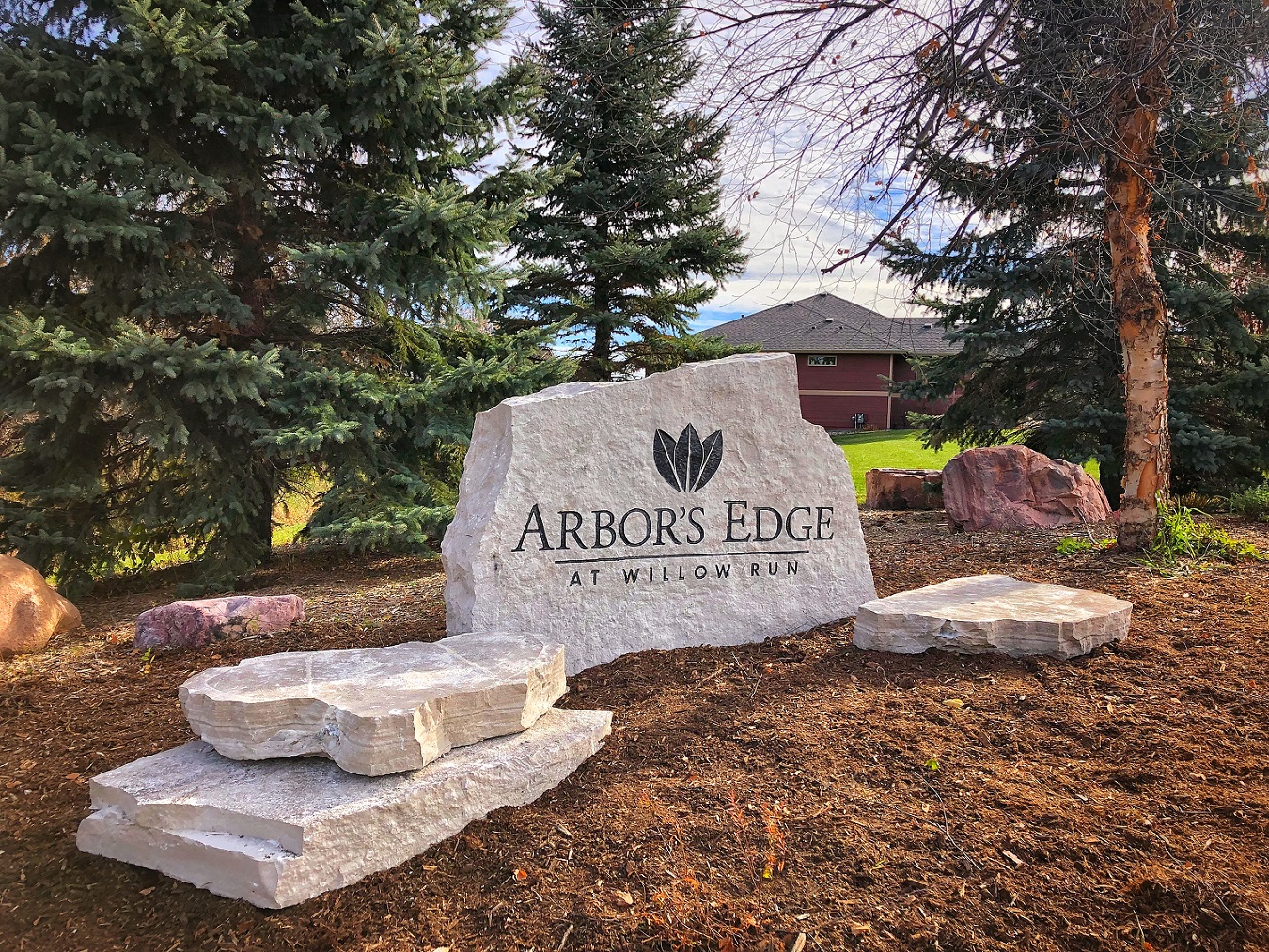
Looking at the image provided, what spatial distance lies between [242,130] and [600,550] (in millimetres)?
4590

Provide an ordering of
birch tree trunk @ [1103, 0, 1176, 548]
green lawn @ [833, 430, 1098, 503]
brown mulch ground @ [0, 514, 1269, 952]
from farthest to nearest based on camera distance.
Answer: green lawn @ [833, 430, 1098, 503]
birch tree trunk @ [1103, 0, 1176, 548]
brown mulch ground @ [0, 514, 1269, 952]

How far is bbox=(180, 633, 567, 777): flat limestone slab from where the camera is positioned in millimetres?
2434

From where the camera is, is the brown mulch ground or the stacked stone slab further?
the stacked stone slab

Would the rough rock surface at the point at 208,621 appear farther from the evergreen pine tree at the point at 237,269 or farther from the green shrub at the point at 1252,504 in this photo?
the green shrub at the point at 1252,504

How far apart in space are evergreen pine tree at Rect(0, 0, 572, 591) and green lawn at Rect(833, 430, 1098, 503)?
331 inches

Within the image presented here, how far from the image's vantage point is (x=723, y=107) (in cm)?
386

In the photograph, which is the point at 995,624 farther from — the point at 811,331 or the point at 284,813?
the point at 811,331

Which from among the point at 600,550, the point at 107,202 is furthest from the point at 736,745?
the point at 107,202

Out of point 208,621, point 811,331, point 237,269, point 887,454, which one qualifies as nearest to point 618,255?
point 237,269

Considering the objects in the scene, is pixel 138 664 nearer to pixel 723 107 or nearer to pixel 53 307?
pixel 53 307

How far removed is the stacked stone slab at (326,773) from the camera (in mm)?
2252

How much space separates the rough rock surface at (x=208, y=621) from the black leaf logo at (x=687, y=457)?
2626 millimetres

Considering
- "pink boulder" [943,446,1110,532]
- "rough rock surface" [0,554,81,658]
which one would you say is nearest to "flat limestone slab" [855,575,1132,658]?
"pink boulder" [943,446,1110,532]

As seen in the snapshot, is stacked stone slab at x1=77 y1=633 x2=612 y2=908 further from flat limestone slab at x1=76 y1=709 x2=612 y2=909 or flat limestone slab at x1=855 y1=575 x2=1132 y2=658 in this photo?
flat limestone slab at x1=855 y1=575 x2=1132 y2=658
